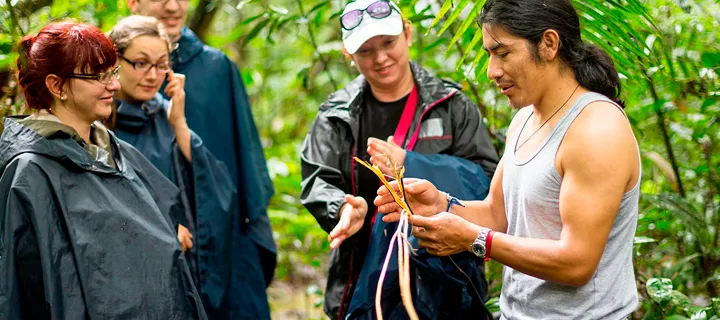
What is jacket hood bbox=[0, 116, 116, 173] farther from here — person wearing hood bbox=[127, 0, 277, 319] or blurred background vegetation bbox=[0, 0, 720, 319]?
person wearing hood bbox=[127, 0, 277, 319]

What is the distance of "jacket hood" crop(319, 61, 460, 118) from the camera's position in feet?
10.4

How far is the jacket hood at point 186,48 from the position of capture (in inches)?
151

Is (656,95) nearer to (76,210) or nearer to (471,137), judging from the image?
(471,137)

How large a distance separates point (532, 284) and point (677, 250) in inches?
76.1

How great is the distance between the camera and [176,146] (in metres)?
3.45

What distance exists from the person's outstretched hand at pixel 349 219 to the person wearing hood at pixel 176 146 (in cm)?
87

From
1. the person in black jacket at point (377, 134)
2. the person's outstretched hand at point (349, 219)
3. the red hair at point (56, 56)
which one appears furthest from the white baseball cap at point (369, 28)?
the red hair at point (56, 56)

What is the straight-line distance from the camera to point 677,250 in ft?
12.4

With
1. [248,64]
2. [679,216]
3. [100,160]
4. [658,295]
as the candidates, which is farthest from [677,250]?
[248,64]

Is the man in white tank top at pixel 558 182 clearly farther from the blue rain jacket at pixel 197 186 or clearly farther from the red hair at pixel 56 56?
the blue rain jacket at pixel 197 186

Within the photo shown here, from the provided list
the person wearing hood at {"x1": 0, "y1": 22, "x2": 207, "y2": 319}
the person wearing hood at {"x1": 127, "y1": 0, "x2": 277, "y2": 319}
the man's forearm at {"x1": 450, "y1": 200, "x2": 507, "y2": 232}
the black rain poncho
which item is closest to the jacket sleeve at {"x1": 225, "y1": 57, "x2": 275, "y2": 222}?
the person wearing hood at {"x1": 127, "y1": 0, "x2": 277, "y2": 319}

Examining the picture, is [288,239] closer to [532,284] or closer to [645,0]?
[645,0]

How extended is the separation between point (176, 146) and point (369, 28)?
43.4 inches

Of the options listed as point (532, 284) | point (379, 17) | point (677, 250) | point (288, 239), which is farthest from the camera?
point (288, 239)
